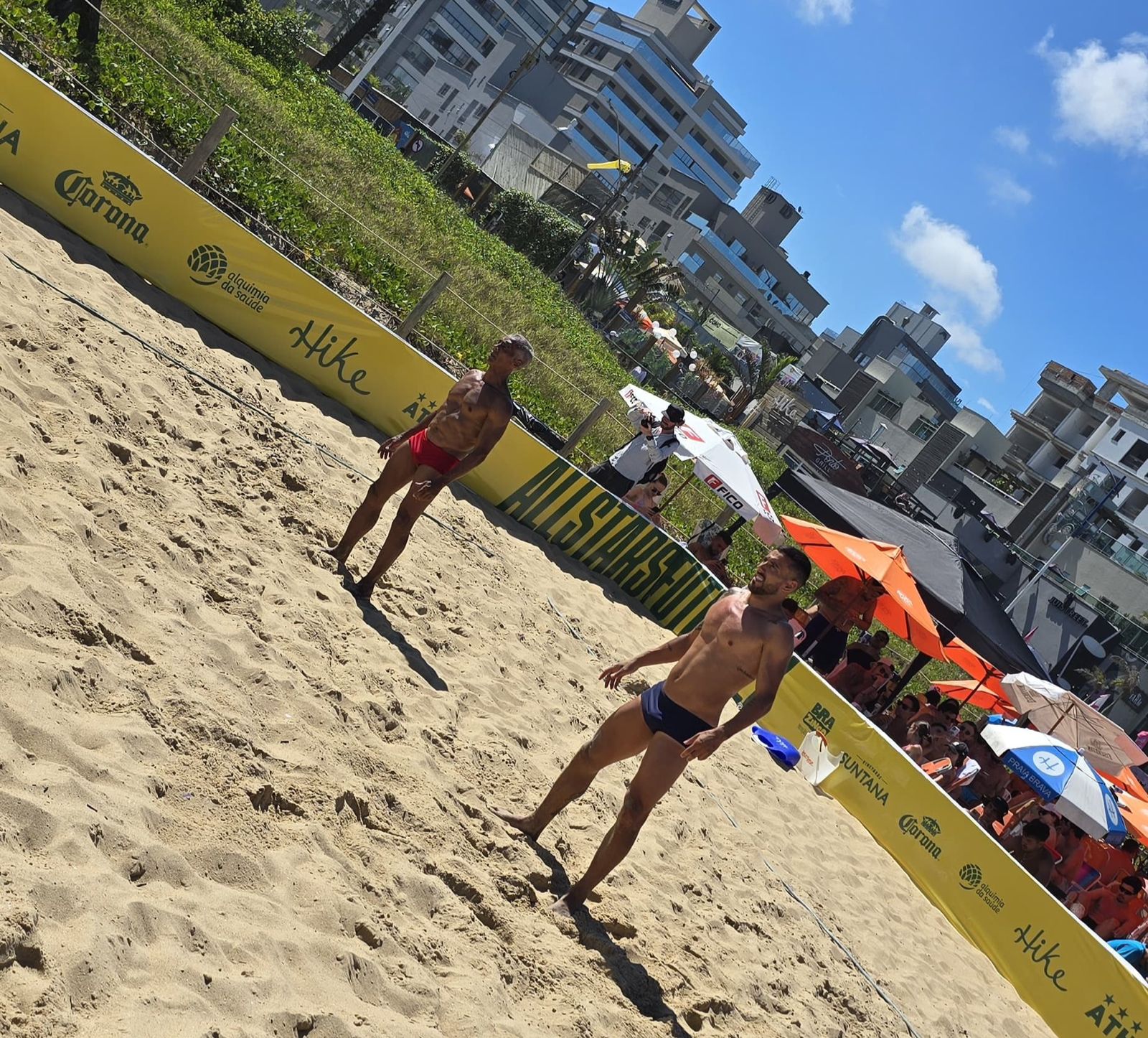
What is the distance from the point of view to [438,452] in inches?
249

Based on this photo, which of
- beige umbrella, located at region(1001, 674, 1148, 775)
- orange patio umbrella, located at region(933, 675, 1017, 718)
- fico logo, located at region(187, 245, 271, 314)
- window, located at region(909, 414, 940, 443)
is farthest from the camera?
window, located at region(909, 414, 940, 443)

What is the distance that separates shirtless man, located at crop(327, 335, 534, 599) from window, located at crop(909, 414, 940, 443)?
55.1 meters

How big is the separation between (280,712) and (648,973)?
78.9 inches

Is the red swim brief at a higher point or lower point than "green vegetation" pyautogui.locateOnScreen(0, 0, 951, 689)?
lower

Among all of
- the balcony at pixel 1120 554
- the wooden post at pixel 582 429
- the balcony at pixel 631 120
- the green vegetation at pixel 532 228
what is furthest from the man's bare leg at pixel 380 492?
the balcony at pixel 631 120

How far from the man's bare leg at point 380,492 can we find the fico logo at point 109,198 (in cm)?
345

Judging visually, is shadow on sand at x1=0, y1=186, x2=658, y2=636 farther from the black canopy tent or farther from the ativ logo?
the black canopy tent

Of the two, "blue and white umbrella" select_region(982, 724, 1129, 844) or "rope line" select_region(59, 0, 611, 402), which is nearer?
"blue and white umbrella" select_region(982, 724, 1129, 844)

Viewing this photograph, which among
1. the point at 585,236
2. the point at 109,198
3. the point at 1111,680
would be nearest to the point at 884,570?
the point at 109,198

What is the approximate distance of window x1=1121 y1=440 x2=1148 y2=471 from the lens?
53.0m

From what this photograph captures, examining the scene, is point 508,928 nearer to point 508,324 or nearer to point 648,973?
point 648,973

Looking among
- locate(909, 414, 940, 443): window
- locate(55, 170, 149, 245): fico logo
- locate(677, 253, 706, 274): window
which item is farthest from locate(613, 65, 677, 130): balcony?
locate(55, 170, 149, 245): fico logo

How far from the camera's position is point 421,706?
5633 millimetres

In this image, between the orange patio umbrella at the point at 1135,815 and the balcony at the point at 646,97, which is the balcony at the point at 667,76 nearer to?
the balcony at the point at 646,97
